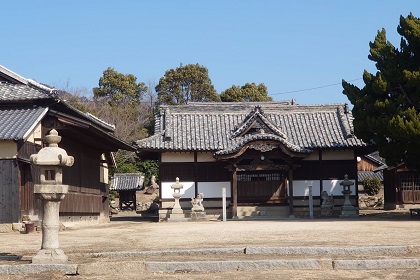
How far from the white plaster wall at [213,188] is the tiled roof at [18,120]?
480 inches

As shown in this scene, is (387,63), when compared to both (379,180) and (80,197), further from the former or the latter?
(379,180)

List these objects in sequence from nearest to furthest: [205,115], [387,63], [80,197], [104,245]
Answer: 1. [104,245]
2. [387,63]
3. [80,197]
4. [205,115]

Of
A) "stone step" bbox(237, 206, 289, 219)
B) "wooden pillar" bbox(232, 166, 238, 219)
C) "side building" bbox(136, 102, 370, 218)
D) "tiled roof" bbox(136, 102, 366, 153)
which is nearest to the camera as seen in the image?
"wooden pillar" bbox(232, 166, 238, 219)

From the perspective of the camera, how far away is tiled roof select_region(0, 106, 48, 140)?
729 inches

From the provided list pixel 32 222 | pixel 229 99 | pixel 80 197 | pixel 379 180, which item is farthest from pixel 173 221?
pixel 229 99

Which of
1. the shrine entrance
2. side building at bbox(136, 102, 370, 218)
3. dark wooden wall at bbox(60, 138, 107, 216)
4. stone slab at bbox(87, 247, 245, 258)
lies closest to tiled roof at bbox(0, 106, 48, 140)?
dark wooden wall at bbox(60, 138, 107, 216)

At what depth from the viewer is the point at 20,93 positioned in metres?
20.8

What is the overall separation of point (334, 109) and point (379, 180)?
15670 millimetres

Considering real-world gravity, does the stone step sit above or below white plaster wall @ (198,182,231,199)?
below

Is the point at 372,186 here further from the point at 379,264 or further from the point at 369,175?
the point at 379,264

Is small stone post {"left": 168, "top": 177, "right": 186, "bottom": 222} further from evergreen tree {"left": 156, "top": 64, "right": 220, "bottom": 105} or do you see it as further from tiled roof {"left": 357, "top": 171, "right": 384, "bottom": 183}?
evergreen tree {"left": 156, "top": 64, "right": 220, "bottom": 105}

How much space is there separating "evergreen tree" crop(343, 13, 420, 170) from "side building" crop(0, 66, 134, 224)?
9.96 meters

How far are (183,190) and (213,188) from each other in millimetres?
1515

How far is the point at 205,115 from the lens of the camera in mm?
34188
